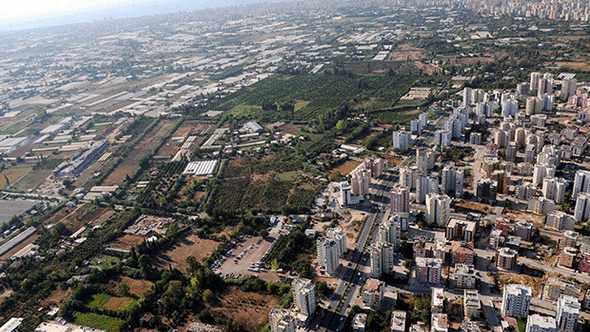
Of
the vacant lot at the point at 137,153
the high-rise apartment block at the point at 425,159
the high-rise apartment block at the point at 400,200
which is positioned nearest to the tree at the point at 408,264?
the high-rise apartment block at the point at 400,200

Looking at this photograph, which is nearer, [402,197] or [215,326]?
[215,326]

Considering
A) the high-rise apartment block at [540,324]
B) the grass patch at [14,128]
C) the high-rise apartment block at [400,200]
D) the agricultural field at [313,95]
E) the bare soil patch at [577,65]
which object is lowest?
the high-rise apartment block at [540,324]

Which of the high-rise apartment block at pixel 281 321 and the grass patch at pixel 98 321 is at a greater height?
the high-rise apartment block at pixel 281 321

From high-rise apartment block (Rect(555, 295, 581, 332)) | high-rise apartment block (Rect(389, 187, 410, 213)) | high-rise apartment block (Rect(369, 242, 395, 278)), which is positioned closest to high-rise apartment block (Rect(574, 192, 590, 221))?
high-rise apartment block (Rect(555, 295, 581, 332))

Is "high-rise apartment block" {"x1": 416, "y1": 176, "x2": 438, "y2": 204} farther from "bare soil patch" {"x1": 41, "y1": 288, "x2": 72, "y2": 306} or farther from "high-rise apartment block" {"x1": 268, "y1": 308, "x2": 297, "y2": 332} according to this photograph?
"bare soil patch" {"x1": 41, "y1": 288, "x2": 72, "y2": 306}

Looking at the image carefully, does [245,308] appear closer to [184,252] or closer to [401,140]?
[184,252]

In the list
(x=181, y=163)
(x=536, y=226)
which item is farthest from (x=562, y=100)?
(x=181, y=163)

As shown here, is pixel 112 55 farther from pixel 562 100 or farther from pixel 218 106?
pixel 562 100

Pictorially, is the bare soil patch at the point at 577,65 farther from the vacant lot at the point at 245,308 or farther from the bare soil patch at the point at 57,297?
the bare soil patch at the point at 57,297
